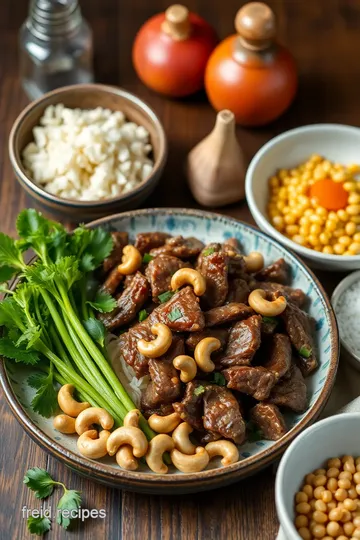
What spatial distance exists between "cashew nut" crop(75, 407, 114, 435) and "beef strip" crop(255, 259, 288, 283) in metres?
0.99

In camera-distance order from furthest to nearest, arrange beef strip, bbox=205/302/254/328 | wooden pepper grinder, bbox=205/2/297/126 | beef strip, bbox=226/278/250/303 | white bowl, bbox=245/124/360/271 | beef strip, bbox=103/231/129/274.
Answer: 1. wooden pepper grinder, bbox=205/2/297/126
2. white bowl, bbox=245/124/360/271
3. beef strip, bbox=103/231/129/274
4. beef strip, bbox=226/278/250/303
5. beef strip, bbox=205/302/254/328

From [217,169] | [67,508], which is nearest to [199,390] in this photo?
[67,508]

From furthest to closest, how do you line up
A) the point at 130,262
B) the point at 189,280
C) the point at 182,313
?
1. the point at 130,262
2. the point at 189,280
3. the point at 182,313

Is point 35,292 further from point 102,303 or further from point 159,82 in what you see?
point 159,82

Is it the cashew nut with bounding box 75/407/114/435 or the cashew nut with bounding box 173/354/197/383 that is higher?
the cashew nut with bounding box 173/354/197/383

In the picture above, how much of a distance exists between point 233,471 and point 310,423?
0.38m

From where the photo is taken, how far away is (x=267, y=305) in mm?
3271

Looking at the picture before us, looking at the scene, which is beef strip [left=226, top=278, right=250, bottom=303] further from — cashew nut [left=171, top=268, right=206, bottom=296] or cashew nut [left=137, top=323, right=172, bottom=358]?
cashew nut [left=137, top=323, right=172, bottom=358]

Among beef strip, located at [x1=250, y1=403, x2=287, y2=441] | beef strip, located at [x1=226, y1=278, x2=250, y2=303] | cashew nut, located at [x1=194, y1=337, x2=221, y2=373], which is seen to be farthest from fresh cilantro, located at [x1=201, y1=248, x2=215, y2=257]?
beef strip, located at [x1=250, y1=403, x2=287, y2=441]

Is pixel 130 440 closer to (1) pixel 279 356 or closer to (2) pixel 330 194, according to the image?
(1) pixel 279 356

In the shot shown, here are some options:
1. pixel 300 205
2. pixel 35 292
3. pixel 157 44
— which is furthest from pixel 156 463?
pixel 157 44

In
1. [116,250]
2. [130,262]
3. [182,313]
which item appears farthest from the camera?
[116,250]

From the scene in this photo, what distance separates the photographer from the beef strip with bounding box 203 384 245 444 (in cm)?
304

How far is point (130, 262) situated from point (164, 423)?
0.80m
